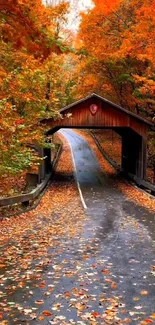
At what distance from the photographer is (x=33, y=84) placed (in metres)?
18.8

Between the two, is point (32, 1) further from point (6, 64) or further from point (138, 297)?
point (6, 64)

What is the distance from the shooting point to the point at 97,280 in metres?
7.82

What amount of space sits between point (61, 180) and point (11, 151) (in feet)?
54.0

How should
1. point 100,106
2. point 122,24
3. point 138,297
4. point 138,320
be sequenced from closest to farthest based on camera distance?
1. point 138,320
2. point 138,297
3. point 100,106
4. point 122,24

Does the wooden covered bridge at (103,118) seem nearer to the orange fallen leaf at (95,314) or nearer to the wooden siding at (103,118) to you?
the wooden siding at (103,118)

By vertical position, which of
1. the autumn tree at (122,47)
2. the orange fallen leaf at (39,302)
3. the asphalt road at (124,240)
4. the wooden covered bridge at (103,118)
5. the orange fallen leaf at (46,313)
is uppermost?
the autumn tree at (122,47)

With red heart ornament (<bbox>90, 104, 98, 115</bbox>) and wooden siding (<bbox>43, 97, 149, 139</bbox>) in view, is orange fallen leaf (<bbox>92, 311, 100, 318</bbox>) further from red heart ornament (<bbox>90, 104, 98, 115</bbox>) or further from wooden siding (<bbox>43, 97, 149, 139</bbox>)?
red heart ornament (<bbox>90, 104, 98, 115</bbox>)

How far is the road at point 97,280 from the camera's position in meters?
6.11

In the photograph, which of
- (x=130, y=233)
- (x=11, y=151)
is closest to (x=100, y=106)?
(x=11, y=151)

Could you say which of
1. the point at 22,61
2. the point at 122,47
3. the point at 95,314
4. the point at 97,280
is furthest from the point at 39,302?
the point at 122,47

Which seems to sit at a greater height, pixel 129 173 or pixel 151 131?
pixel 151 131

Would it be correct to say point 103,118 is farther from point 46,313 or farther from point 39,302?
point 46,313

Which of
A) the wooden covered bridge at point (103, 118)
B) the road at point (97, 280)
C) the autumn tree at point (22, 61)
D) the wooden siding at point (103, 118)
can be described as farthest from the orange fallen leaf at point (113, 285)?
the wooden siding at point (103, 118)

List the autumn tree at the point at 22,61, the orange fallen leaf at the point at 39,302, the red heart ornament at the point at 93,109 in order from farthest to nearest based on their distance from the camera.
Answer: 1. the red heart ornament at the point at 93,109
2. the autumn tree at the point at 22,61
3. the orange fallen leaf at the point at 39,302
